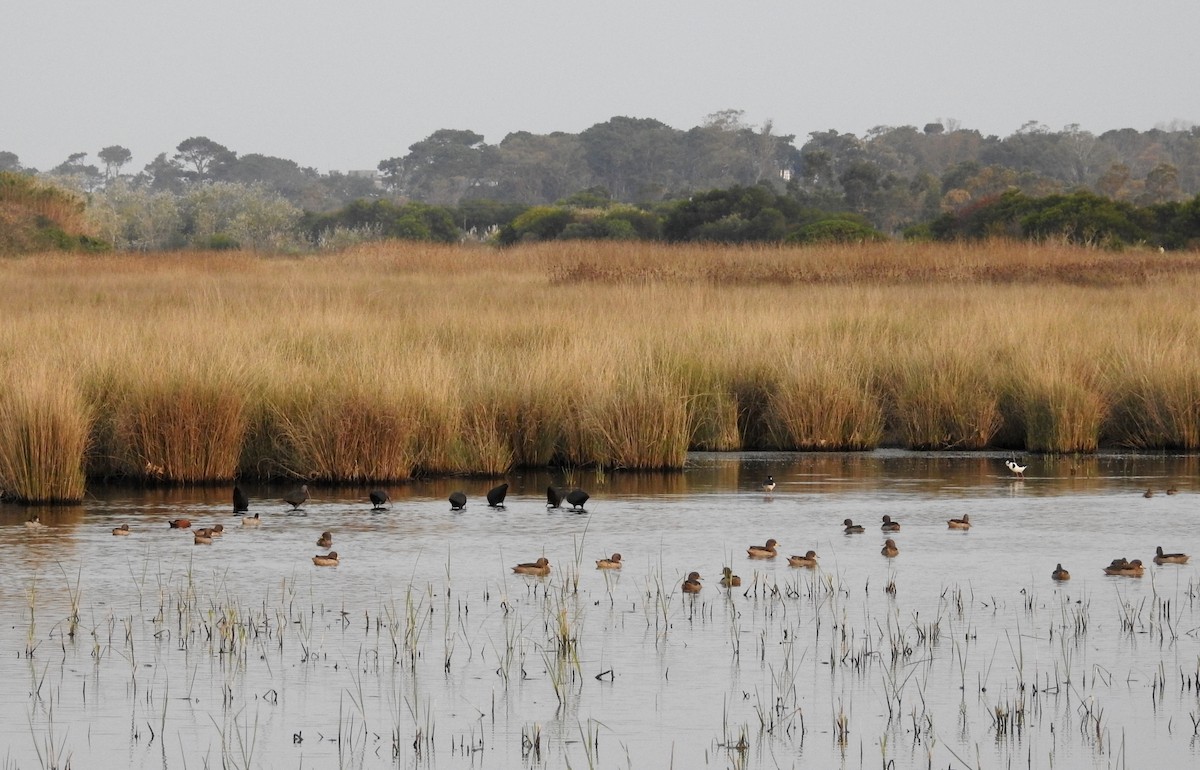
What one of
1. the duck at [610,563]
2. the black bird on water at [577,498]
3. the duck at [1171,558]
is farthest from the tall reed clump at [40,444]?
the duck at [1171,558]

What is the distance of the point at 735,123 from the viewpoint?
352 ft

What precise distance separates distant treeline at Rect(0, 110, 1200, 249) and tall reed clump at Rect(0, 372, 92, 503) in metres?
25.3

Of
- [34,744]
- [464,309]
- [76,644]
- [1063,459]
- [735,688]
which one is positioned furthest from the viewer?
[464,309]

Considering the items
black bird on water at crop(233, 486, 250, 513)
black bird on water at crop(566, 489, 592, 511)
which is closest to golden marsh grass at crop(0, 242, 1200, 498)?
black bird on water at crop(233, 486, 250, 513)

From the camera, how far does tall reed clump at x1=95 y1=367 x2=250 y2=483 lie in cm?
1264

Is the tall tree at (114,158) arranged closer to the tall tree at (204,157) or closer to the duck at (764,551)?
the tall tree at (204,157)

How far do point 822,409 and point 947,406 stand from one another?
1.26 m

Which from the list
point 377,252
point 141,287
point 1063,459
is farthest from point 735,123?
point 1063,459

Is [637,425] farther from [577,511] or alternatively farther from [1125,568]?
[1125,568]

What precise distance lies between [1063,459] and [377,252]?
22.2 meters

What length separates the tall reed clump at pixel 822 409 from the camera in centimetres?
1512

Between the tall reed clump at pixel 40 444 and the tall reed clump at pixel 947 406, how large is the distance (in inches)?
310

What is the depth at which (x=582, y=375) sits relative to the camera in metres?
14.0

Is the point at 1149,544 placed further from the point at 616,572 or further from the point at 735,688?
the point at 735,688
